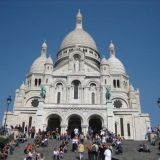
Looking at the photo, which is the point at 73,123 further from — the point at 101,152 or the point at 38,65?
the point at 101,152

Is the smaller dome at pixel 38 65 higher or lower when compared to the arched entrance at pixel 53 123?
higher

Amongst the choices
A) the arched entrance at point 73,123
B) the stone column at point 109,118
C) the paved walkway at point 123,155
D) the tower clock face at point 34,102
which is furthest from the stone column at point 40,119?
the paved walkway at point 123,155

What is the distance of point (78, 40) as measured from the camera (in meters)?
62.1

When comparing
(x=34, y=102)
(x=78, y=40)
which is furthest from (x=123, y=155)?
(x=78, y=40)

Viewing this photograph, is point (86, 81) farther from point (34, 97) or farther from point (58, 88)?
point (34, 97)

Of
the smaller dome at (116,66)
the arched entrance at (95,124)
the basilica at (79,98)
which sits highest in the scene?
the smaller dome at (116,66)

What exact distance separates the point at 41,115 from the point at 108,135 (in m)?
13.0

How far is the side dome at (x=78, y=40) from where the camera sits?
2423 inches

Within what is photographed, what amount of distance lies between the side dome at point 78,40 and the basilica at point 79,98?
350mm

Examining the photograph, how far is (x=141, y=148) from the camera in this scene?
25.2 meters

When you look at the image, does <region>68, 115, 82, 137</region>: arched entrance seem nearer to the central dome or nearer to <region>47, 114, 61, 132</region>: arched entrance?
<region>47, 114, 61, 132</region>: arched entrance

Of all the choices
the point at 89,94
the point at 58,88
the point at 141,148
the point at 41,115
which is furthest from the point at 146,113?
the point at 141,148

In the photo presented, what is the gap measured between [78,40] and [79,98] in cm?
1979

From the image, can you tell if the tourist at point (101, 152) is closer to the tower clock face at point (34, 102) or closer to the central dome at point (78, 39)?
the tower clock face at point (34, 102)
